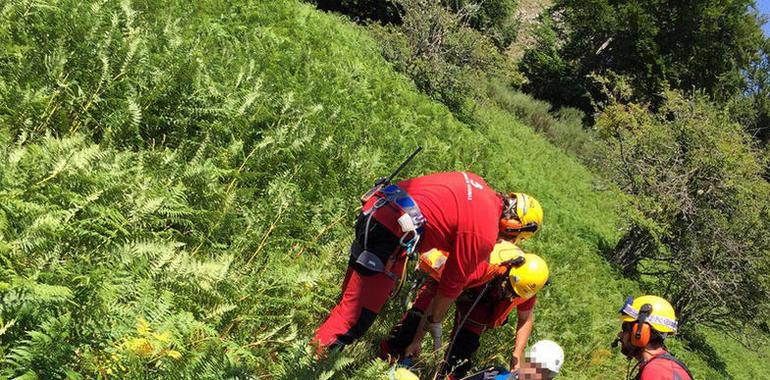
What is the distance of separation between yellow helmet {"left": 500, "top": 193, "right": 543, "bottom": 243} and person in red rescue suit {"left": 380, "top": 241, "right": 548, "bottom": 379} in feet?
0.78

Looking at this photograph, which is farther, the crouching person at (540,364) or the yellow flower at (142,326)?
the crouching person at (540,364)

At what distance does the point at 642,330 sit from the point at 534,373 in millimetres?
981

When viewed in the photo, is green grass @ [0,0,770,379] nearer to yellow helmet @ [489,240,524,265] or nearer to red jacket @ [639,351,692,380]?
yellow helmet @ [489,240,524,265]

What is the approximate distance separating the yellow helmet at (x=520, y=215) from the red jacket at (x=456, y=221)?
0.63 m

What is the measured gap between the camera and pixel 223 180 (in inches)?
177

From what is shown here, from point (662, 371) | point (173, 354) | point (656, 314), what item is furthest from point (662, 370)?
point (173, 354)

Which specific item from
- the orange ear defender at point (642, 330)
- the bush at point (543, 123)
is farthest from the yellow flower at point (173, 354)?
the bush at point (543, 123)

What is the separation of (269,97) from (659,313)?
420cm

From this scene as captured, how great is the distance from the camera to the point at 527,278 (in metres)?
4.45

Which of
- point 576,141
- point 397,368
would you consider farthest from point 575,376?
point 576,141

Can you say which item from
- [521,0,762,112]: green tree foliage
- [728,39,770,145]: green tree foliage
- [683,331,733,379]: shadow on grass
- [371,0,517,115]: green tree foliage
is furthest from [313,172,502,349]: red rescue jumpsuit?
[728,39,770,145]: green tree foliage

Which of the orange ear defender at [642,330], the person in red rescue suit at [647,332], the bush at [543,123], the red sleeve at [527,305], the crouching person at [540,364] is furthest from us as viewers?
the bush at [543,123]

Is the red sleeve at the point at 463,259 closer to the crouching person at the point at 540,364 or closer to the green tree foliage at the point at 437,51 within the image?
the crouching person at the point at 540,364

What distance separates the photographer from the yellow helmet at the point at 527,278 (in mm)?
4441
